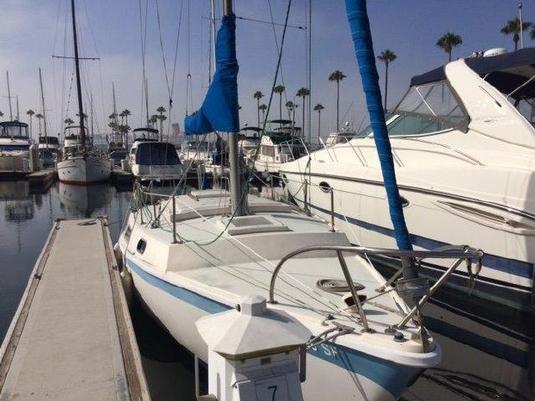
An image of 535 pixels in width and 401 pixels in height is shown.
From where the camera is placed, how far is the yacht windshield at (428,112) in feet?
29.1

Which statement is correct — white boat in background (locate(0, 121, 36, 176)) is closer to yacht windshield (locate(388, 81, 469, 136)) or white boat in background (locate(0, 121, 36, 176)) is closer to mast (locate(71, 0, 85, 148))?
mast (locate(71, 0, 85, 148))

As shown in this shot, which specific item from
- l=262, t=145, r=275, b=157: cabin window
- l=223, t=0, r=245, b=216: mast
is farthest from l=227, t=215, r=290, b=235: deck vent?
l=262, t=145, r=275, b=157: cabin window

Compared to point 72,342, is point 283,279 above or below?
above

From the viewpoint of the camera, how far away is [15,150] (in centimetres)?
4512

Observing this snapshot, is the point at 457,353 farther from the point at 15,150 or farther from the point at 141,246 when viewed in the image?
the point at 15,150

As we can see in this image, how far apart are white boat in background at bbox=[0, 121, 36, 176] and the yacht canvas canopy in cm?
3198

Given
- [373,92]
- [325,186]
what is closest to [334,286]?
[373,92]

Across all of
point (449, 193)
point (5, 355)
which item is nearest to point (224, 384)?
point (5, 355)

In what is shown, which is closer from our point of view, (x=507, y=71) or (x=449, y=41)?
(x=507, y=71)

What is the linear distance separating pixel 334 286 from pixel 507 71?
6.28m

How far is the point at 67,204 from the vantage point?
79.9 ft

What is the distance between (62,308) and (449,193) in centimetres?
623

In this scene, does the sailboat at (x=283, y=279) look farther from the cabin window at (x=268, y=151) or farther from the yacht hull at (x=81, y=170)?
the yacht hull at (x=81, y=170)

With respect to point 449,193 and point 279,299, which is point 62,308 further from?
point 449,193
